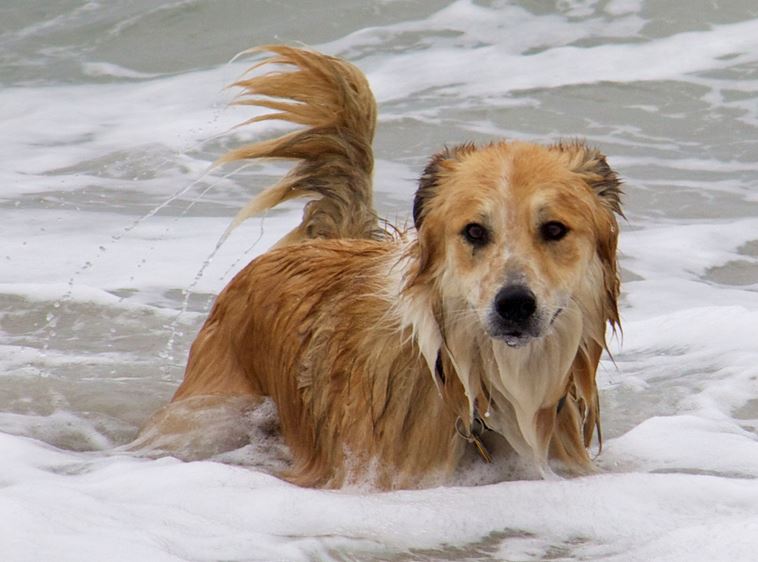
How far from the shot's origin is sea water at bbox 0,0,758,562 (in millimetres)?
4289

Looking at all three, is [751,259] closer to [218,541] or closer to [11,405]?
[11,405]

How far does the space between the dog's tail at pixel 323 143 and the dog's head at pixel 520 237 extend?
1.31m

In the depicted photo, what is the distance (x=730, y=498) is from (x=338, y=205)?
2207 millimetres

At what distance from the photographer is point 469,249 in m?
4.41

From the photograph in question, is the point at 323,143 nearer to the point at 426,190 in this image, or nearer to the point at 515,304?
the point at 426,190

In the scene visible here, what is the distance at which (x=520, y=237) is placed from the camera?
14.3ft

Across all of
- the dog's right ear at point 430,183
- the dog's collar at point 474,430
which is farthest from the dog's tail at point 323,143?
the dog's collar at point 474,430

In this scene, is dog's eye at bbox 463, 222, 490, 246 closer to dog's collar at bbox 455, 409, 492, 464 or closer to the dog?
the dog

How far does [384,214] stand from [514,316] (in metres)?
4.72

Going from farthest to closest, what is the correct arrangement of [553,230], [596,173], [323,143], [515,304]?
[323,143] → [596,173] → [553,230] → [515,304]

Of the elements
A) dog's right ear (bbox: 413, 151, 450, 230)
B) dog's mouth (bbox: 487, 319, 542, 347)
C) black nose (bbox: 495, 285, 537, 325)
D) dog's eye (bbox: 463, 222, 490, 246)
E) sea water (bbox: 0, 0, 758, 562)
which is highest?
dog's right ear (bbox: 413, 151, 450, 230)

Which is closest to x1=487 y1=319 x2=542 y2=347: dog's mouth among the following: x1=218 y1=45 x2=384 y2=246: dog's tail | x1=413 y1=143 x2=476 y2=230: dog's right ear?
x1=413 y1=143 x2=476 y2=230: dog's right ear

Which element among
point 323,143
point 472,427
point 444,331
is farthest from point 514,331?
point 323,143

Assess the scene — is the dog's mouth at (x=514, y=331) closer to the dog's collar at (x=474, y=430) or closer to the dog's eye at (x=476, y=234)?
the dog's eye at (x=476, y=234)
